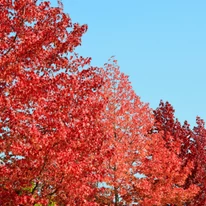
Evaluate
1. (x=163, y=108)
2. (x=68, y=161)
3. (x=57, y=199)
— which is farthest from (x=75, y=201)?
(x=163, y=108)

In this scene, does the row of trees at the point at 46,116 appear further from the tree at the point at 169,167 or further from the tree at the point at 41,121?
the tree at the point at 169,167

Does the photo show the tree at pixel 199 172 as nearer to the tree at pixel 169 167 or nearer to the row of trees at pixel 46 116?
the tree at pixel 169 167

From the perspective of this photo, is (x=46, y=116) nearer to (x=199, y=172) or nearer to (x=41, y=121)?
(x=41, y=121)

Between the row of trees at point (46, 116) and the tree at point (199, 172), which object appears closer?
the row of trees at point (46, 116)

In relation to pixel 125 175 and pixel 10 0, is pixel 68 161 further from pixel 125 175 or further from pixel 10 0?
pixel 125 175

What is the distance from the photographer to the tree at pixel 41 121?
9.66m

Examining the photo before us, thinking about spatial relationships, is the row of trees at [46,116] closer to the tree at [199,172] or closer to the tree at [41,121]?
the tree at [41,121]

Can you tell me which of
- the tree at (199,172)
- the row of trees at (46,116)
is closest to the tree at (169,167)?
the tree at (199,172)

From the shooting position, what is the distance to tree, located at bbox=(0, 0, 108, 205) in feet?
31.7

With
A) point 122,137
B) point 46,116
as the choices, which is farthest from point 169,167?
point 46,116

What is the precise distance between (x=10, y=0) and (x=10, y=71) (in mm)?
2627

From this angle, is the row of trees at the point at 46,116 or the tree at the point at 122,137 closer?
the row of trees at the point at 46,116

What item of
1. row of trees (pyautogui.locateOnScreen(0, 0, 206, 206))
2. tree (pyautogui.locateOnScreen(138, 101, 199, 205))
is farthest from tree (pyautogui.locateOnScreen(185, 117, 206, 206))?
row of trees (pyautogui.locateOnScreen(0, 0, 206, 206))

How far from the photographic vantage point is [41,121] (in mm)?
10305
